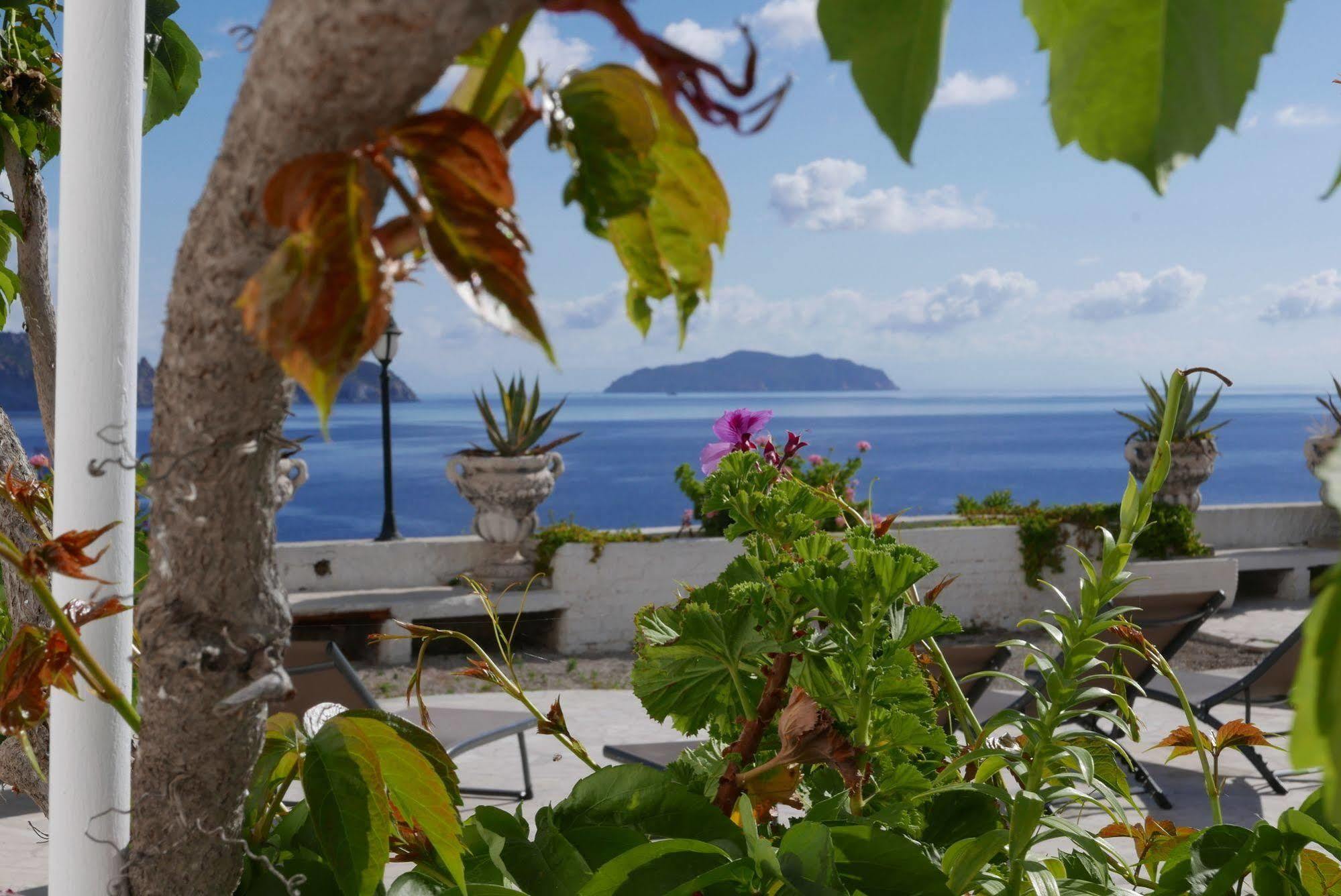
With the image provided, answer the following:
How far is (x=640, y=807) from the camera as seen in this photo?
0.62 metres

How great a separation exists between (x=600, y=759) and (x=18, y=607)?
370 centimetres

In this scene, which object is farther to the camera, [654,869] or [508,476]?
[508,476]

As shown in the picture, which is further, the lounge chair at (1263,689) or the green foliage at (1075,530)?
the green foliage at (1075,530)

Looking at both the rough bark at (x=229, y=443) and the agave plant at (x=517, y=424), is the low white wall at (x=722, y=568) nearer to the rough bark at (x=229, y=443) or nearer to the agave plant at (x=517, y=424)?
the agave plant at (x=517, y=424)

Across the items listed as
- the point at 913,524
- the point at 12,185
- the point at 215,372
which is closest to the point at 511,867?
the point at 215,372

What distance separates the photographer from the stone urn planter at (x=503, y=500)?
21.1ft

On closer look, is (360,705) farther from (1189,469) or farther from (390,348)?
(1189,469)

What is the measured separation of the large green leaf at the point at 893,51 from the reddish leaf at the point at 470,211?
10cm

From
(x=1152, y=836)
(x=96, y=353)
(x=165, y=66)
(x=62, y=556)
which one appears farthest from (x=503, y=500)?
(x=62, y=556)

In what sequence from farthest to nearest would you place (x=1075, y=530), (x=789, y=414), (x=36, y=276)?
(x=789, y=414) < (x=1075, y=530) < (x=36, y=276)

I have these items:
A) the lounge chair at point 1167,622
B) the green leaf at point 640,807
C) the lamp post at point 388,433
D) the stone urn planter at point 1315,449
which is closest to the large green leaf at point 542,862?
the green leaf at point 640,807

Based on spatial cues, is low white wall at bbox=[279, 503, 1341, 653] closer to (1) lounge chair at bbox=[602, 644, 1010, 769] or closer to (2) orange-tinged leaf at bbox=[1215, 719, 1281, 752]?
(1) lounge chair at bbox=[602, 644, 1010, 769]

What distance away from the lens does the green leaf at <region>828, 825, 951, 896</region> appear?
54cm

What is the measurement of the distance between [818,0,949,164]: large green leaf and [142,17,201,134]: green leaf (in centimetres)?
109
